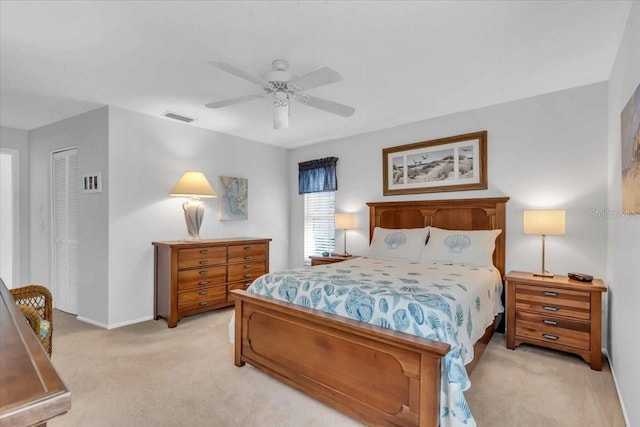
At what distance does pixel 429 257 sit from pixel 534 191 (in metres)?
1.27

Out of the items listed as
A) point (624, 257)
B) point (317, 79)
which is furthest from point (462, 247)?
point (317, 79)

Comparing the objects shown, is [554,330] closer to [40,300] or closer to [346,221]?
[346,221]

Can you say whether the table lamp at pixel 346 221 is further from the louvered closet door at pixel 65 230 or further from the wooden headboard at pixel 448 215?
the louvered closet door at pixel 65 230

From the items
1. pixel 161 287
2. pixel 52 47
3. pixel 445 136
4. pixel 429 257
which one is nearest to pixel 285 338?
pixel 429 257

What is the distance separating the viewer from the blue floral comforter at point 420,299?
170 centimetres

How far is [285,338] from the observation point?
237cm

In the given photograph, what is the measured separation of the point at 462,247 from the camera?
11.2 feet

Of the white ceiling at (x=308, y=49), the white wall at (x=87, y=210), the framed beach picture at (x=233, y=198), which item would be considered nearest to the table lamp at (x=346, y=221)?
the framed beach picture at (x=233, y=198)

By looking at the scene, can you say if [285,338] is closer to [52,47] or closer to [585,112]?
[52,47]

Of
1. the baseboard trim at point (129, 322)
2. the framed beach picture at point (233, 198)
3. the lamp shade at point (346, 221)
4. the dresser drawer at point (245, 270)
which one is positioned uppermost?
the framed beach picture at point (233, 198)

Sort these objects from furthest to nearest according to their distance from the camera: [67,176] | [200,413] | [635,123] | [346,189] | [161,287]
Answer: [346,189] < [67,176] < [161,287] < [200,413] < [635,123]

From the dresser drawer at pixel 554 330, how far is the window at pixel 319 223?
2.78 meters

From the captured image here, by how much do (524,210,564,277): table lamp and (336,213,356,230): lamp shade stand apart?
2140 millimetres

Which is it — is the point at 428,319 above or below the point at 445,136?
below
